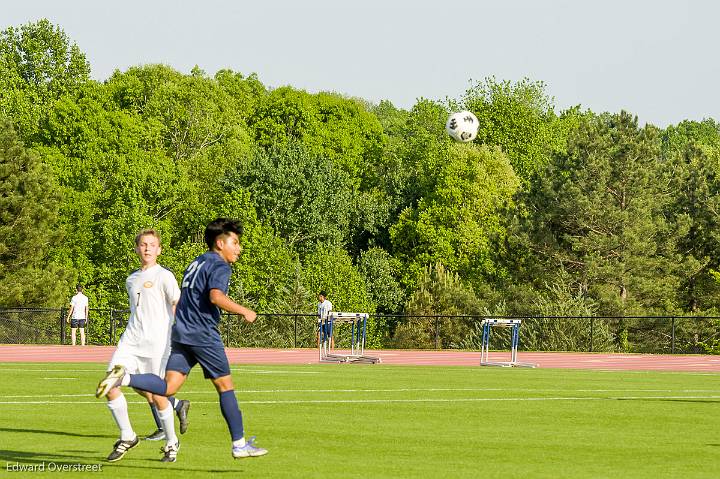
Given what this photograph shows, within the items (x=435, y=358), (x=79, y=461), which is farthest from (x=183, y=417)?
(x=435, y=358)

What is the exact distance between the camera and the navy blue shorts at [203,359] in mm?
11109

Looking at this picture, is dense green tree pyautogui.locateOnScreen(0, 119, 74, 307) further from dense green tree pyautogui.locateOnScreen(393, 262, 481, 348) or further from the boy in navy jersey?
the boy in navy jersey

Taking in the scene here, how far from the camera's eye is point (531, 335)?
48031 millimetres

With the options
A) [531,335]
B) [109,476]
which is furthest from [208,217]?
[109,476]

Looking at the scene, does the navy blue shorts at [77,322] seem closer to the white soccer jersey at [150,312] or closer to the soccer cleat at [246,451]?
the white soccer jersey at [150,312]

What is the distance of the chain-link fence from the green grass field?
2227 cm

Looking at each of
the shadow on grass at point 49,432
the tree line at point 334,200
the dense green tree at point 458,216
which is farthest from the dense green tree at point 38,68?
the shadow on grass at point 49,432

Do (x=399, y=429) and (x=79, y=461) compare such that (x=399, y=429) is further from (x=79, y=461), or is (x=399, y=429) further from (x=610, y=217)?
(x=610, y=217)

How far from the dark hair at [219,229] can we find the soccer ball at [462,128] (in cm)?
3279

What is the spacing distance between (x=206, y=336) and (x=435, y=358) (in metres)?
27.9

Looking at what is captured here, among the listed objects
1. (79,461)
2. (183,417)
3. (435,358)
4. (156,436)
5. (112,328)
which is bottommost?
(79,461)

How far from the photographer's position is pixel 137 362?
39.9 feet

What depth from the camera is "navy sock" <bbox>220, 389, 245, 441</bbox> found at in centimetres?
1095

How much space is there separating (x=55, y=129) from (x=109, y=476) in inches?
2569
